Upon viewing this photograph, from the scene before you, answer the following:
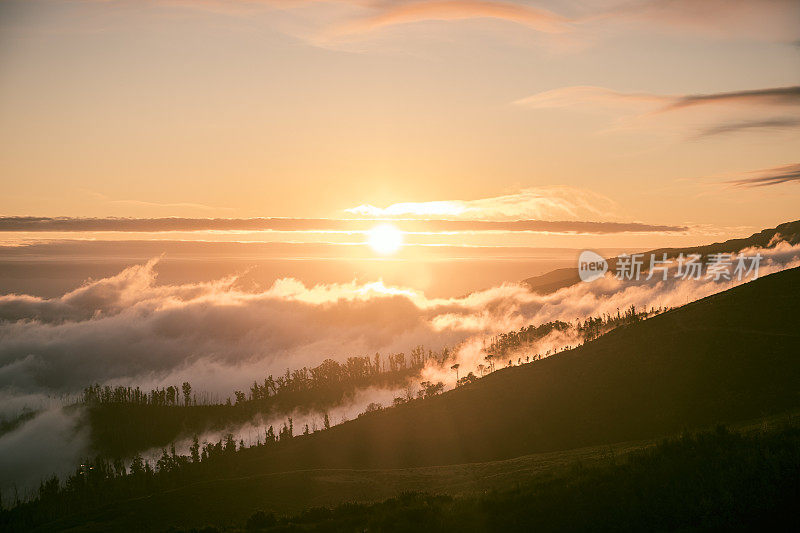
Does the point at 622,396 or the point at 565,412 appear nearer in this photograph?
the point at 622,396

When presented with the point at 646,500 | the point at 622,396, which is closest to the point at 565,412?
the point at 622,396

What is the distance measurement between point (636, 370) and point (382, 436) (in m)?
74.6

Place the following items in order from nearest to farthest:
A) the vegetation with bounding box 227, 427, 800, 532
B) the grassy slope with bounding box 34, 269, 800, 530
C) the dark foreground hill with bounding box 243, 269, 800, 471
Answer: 1. the vegetation with bounding box 227, 427, 800, 532
2. the grassy slope with bounding box 34, 269, 800, 530
3. the dark foreground hill with bounding box 243, 269, 800, 471

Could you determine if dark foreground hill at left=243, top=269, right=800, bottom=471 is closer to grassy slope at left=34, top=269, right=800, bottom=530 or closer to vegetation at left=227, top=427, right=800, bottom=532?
grassy slope at left=34, top=269, right=800, bottom=530

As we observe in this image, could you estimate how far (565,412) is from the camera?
159m

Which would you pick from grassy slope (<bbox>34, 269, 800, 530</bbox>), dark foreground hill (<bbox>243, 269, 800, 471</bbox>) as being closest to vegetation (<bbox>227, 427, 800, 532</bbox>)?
grassy slope (<bbox>34, 269, 800, 530</bbox>)

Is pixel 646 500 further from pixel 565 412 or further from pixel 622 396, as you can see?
pixel 622 396

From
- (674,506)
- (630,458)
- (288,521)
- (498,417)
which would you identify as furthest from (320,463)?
(674,506)

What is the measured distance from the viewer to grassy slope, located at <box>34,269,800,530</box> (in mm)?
102562

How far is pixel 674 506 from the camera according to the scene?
4734 cm

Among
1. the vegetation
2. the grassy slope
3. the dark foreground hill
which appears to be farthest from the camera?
the dark foreground hill

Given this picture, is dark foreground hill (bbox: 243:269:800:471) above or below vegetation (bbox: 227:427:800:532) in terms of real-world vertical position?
below

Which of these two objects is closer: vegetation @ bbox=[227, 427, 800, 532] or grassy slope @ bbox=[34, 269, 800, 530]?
vegetation @ bbox=[227, 427, 800, 532]

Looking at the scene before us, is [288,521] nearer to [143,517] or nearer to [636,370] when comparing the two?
[143,517]
